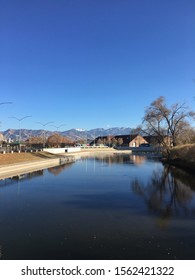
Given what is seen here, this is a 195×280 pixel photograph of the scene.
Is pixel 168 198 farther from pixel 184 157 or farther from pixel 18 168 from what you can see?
pixel 184 157

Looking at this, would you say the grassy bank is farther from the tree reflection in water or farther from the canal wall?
the canal wall

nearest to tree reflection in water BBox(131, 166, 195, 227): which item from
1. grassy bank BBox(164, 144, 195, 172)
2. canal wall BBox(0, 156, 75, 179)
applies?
grassy bank BBox(164, 144, 195, 172)

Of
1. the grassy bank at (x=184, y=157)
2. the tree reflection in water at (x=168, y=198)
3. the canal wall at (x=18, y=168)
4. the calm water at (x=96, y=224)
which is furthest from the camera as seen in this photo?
the grassy bank at (x=184, y=157)

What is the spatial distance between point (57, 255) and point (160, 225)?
20.8 feet

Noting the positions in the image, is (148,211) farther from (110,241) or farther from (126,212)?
(110,241)

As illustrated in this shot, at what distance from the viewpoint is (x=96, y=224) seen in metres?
15.1

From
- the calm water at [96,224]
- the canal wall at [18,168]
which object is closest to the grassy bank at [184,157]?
the calm water at [96,224]

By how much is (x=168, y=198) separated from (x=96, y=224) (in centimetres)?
995

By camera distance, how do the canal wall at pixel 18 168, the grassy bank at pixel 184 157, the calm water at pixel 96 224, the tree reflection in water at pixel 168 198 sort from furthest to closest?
the grassy bank at pixel 184 157 < the canal wall at pixel 18 168 < the tree reflection in water at pixel 168 198 < the calm water at pixel 96 224

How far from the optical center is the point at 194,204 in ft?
68.1

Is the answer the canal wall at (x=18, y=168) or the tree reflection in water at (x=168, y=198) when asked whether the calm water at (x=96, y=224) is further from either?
the canal wall at (x=18, y=168)

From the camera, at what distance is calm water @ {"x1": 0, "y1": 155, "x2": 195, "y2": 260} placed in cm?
1127

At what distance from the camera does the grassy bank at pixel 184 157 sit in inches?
1737
